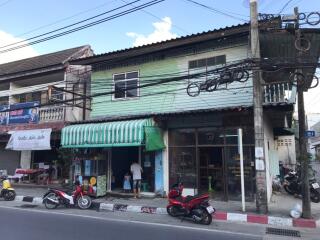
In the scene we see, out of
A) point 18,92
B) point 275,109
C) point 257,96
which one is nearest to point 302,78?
point 257,96

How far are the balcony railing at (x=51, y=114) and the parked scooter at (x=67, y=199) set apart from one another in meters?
6.02

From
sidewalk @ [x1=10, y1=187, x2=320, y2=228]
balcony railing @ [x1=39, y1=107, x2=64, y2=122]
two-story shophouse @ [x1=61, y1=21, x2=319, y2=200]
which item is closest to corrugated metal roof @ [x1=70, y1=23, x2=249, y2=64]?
two-story shophouse @ [x1=61, y1=21, x2=319, y2=200]

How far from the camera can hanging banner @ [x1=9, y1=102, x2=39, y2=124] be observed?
1859 centimetres

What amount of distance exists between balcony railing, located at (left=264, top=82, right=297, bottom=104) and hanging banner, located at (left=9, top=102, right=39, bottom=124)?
11897mm

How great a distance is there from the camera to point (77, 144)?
601 inches

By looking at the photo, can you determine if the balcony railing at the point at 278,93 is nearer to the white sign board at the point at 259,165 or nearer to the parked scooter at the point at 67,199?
the white sign board at the point at 259,165

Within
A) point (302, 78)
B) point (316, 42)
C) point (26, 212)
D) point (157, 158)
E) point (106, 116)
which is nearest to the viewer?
point (302, 78)

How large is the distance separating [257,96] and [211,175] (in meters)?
4.34

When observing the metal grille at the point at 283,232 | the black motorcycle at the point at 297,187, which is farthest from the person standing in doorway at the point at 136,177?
the metal grille at the point at 283,232

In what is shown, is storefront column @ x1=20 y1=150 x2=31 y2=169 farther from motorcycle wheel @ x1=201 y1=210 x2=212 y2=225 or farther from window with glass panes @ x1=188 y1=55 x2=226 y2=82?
motorcycle wheel @ x1=201 y1=210 x2=212 y2=225

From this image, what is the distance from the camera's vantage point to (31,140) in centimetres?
1747

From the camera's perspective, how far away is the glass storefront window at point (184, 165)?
1424 centimetres

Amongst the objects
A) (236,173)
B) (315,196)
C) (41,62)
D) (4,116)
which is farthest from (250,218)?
(4,116)

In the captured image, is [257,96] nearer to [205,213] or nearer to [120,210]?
[205,213]
